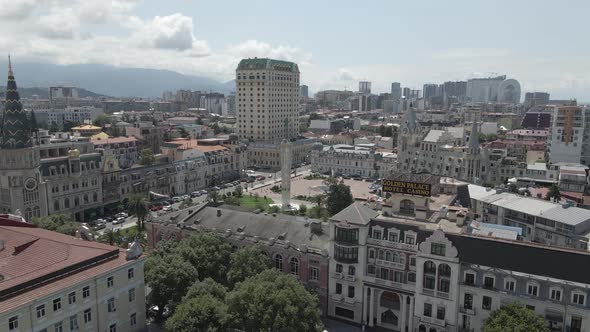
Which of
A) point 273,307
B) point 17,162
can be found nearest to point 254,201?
point 17,162

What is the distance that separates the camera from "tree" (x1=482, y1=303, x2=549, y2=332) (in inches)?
1650

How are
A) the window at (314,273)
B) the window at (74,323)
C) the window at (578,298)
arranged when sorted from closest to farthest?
1. the window at (74,323)
2. the window at (578,298)
3. the window at (314,273)

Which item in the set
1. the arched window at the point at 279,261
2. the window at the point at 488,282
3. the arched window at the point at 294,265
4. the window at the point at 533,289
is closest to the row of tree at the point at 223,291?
the arched window at the point at 279,261

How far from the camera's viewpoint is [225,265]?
5831 centimetres

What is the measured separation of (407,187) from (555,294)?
2117cm

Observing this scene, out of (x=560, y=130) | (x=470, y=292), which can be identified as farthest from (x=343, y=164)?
(x=470, y=292)

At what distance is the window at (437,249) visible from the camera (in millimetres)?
50575

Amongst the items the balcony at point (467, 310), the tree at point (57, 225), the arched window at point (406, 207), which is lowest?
the balcony at point (467, 310)

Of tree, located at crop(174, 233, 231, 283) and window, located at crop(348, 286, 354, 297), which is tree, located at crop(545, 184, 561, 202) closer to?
window, located at crop(348, 286, 354, 297)

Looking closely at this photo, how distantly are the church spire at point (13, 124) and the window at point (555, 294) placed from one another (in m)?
87.7

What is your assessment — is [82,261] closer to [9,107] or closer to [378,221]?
[378,221]

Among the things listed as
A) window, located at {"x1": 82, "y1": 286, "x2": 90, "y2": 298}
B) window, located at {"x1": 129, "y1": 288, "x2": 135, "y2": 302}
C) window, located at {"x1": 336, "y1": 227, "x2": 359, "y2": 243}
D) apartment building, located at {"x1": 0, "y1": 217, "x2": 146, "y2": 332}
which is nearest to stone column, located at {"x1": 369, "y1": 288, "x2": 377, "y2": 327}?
window, located at {"x1": 336, "y1": 227, "x2": 359, "y2": 243}

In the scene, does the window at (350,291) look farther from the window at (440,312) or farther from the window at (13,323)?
the window at (13,323)

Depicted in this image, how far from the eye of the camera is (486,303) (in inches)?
1922
